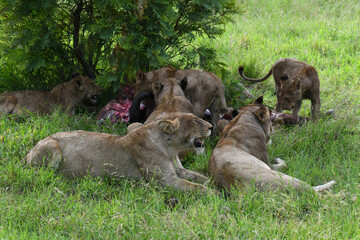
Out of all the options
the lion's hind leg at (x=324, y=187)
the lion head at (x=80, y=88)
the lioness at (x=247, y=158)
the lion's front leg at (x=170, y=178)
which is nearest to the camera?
the lioness at (x=247, y=158)

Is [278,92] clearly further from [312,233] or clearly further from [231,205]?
→ [312,233]

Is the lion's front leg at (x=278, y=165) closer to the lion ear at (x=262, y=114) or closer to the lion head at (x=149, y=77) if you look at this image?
the lion ear at (x=262, y=114)

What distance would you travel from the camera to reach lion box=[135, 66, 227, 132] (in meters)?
8.10

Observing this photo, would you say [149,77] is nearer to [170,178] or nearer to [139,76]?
[139,76]

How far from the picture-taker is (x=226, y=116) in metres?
8.55

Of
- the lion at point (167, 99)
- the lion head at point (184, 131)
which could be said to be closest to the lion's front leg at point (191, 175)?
the lion head at point (184, 131)

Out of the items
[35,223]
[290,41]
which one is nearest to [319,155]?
[35,223]

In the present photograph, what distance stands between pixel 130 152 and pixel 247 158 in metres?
1.45

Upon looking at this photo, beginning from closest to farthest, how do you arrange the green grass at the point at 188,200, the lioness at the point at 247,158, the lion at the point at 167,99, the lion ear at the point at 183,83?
the green grass at the point at 188,200
the lioness at the point at 247,158
the lion at the point at 167,99
the lion ear at the point at 183,83

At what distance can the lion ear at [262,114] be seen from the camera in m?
7.00

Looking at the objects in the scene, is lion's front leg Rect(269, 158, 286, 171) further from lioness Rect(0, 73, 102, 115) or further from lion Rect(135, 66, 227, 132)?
lioness Rect(0, 73, 102, 115)

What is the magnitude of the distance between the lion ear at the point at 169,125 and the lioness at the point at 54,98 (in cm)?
259

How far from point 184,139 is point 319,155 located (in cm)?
211

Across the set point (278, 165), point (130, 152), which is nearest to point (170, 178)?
point (130, 152)
